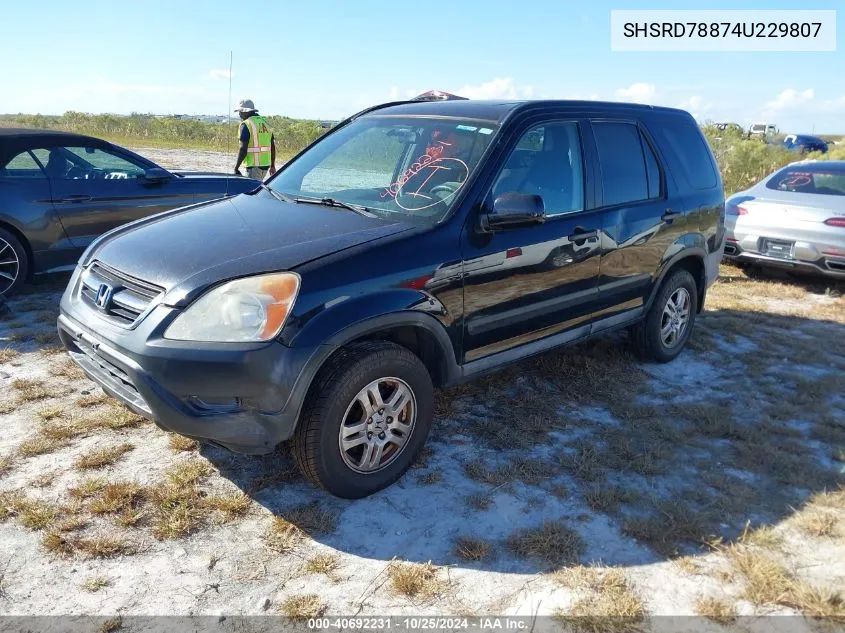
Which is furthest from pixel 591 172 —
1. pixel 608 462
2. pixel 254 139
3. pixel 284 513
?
pixel 254 139

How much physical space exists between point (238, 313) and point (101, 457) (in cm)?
134

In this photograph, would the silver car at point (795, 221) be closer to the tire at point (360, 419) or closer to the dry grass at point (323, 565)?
the tire at point (360, 419)

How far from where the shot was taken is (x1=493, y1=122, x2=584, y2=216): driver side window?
3.78 meters

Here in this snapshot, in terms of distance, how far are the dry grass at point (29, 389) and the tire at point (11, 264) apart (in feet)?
Result: 5.95

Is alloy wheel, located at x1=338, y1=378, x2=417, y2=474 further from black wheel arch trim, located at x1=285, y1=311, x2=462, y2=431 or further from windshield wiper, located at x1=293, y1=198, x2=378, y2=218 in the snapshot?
windshield wiper, located at x1=293, y1=198, x2=378, y2=218

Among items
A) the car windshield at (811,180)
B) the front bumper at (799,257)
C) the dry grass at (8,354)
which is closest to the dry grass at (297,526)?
the dry grass at (8,354)

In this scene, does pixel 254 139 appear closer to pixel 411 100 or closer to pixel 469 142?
pixel 411 100

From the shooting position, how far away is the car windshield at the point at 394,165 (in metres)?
3.58

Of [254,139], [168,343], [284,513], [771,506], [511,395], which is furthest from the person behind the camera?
[254,139]

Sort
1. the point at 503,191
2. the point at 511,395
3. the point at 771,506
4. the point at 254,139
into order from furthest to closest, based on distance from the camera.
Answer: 1. the point at 254,139
2. the point at 511,395
3. the point at 503,191
4. the point at 771,506

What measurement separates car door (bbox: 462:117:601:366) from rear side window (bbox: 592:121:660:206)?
21 centimetres

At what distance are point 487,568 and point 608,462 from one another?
119 cm

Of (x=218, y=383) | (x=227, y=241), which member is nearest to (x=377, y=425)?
(x=218, y=383)

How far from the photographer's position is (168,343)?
275 cm
